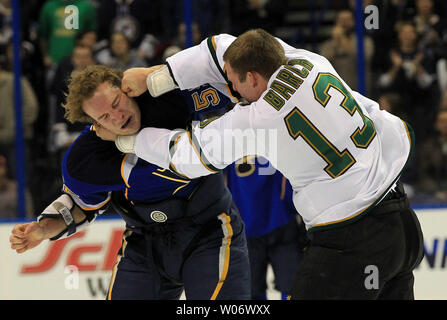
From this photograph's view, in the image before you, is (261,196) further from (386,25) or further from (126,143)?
(386,25)

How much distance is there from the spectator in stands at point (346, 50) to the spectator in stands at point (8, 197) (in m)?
2.44

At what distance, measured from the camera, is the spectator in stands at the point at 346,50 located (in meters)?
5.53

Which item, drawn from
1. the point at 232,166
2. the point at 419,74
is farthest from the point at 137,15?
the point at 419,74

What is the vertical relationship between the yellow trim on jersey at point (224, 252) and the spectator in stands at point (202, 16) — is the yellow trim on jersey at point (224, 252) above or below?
below

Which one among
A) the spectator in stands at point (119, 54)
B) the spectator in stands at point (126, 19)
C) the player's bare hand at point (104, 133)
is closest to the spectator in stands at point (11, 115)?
the spectator in stands at point (119, 54)

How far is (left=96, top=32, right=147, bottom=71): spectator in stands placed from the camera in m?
5.51

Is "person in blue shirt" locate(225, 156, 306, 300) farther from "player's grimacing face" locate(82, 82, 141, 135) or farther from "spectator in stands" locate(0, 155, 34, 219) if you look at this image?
"spectator in stands" locate(0, 155, 34, 219)

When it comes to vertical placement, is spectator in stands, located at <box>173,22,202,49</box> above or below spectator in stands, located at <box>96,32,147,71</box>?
above

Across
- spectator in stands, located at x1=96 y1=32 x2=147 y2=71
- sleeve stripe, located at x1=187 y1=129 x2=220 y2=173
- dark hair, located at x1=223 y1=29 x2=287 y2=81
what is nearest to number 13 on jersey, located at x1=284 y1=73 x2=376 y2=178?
dark hair, located at x1=223 y1=29 x2=287 y2=81

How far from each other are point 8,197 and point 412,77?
3142 mm

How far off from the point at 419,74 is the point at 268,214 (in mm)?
2066

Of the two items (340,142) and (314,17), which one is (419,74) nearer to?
(314,17)

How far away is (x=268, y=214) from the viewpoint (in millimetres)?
4449

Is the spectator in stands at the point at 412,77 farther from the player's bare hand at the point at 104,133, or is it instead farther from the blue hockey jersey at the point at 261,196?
the player's bare hand at the point at 104,133
